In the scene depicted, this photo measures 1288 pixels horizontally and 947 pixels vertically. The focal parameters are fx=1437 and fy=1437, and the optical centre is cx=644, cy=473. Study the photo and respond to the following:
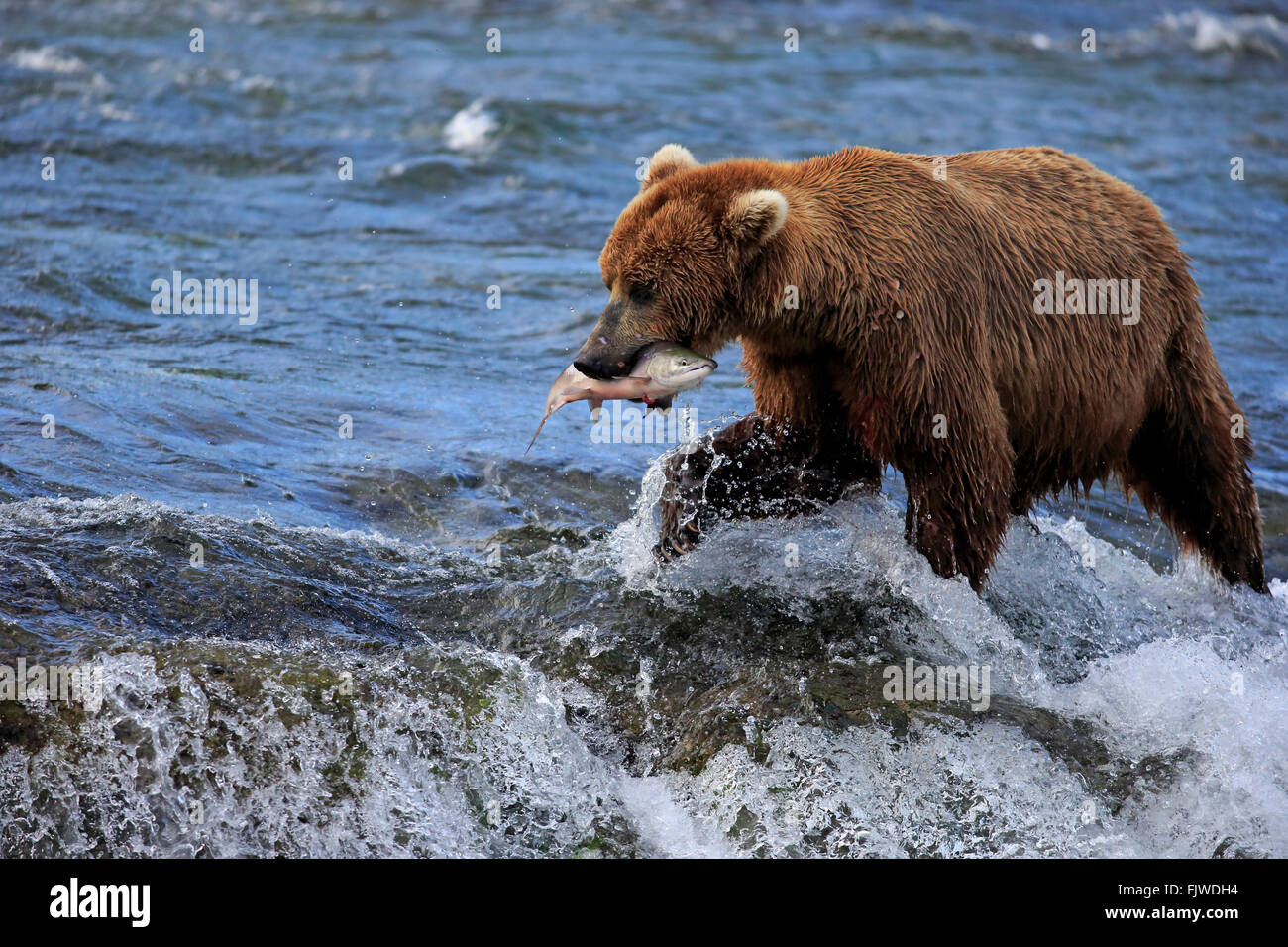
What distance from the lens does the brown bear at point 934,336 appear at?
4.83m

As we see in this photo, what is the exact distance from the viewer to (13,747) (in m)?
4.14

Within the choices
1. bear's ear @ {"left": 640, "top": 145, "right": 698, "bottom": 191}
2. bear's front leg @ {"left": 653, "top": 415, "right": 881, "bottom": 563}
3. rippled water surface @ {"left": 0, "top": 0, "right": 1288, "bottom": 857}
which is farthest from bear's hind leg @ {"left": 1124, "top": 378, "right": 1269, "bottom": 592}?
bear's ear @ {"left": 640, "top": 145, "right": 698, "bottom": 191}

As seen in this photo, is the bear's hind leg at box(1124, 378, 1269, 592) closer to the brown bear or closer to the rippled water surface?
the brown bear

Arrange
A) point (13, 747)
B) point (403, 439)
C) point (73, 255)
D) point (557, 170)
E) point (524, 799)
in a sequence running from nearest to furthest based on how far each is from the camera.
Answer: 1. point (13, 747)
2. point (524, 799)
3. point (403, 439)
4. point (73, 255)
5. point (557, 170)

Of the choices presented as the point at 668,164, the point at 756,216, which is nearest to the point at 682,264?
the point at 756,216

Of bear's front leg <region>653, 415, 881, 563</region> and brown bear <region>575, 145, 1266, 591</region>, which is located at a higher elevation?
brown bear <region>575, 145, 1266, 591</region>

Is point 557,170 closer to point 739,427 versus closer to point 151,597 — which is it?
point 739,427

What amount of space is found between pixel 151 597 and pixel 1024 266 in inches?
131

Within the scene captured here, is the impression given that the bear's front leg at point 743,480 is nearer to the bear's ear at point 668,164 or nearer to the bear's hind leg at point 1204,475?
the bear's ear at point 668,164

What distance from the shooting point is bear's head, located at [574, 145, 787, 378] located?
471 centimetres

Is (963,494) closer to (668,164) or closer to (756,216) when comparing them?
(756,216)

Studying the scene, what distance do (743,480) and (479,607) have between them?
113cm

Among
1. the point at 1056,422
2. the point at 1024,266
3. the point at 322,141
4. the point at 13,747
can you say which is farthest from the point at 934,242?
the point at 322,141

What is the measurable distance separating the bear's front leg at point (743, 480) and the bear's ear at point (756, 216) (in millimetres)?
983
